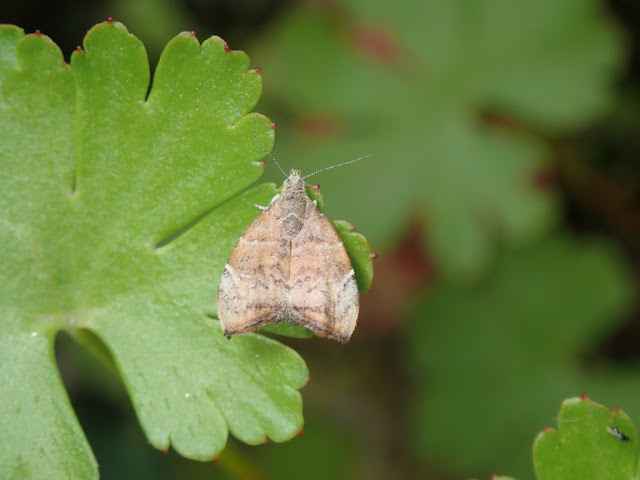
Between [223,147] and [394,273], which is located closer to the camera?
[223,147]

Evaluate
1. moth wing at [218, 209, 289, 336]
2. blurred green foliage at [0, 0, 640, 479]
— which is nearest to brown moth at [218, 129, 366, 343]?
moth wing at [218, 209, 289, 336]

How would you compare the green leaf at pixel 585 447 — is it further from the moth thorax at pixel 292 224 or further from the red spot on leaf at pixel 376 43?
the red spot on leaf at pixel 376 43

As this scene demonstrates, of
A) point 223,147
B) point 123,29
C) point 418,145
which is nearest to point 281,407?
point 223,147

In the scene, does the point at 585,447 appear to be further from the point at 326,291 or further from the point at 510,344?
the point at 510,344

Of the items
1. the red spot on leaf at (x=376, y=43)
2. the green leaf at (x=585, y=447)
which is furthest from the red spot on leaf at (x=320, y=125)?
the green leaf at (x=585, y=447)

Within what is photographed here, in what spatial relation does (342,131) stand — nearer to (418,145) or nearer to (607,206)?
(418,145)

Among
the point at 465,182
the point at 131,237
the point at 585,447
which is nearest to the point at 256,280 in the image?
the point at 131,237

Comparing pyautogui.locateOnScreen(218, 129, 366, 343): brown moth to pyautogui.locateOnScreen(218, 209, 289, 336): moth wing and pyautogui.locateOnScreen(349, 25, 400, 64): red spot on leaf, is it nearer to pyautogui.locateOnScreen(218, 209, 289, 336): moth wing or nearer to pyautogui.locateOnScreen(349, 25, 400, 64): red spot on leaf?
pyautogui.locateOnScreen(218, 209, 289, 336): moth wing
